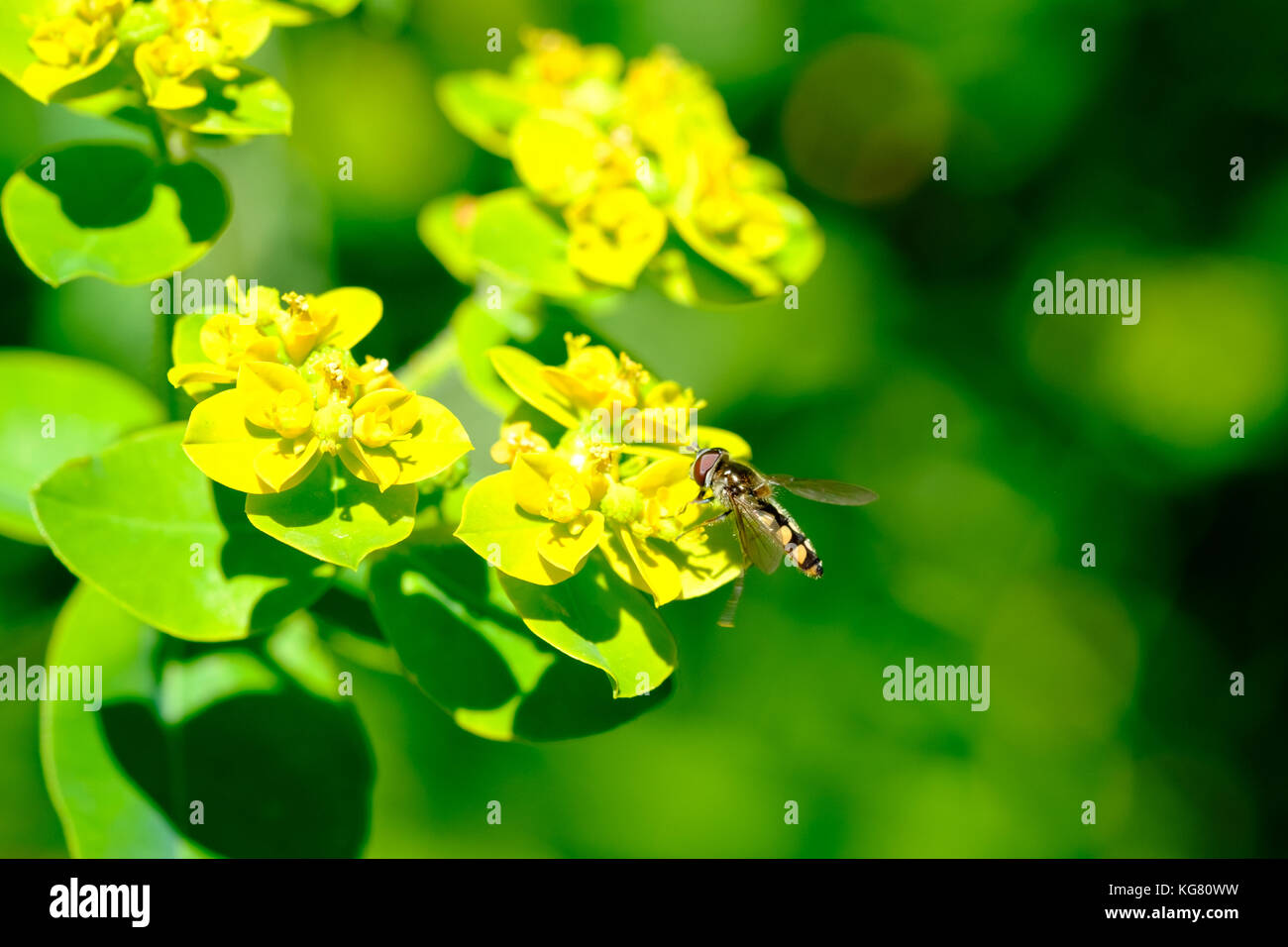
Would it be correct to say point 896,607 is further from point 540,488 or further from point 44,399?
point 44,399

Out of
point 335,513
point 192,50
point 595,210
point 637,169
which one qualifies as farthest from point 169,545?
point 637,169

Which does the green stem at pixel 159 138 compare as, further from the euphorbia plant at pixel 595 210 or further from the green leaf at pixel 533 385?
the green leaf at pixel 533 385

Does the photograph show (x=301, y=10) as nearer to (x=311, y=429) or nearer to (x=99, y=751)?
(x=311, y=429)

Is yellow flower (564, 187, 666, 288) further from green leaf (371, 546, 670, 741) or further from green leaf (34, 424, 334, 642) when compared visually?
green leaf (34, 424, 334, 642)

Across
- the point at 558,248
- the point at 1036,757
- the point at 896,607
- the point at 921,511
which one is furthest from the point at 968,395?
the point at 558,248

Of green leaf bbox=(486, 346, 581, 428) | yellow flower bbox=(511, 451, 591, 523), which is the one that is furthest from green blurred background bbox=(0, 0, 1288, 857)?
yellow flower bbox=(511, 451, 591, 523)

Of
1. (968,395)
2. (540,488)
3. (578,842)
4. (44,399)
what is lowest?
(578,842)

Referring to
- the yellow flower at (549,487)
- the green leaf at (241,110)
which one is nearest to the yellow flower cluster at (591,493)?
the yellow flower at (549,487)
